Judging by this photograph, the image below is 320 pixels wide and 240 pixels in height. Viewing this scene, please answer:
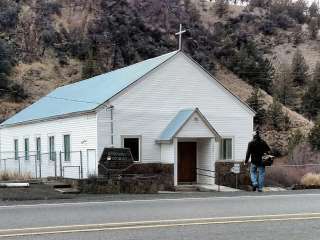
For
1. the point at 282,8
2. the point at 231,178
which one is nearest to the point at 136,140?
the point at 231,178

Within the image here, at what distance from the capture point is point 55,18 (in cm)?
6444

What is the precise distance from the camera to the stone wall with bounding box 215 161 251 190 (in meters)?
27.1

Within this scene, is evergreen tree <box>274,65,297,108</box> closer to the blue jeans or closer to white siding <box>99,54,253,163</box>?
white siding <box>99,54,253,163</box>

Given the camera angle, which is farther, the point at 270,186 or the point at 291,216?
the point at 270,186

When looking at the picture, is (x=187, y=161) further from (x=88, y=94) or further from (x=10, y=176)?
(x=10, y=176)

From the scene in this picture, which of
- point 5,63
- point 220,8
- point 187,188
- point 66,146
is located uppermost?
point 220,8

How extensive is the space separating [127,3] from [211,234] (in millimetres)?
60798

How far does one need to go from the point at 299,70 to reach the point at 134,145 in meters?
54.5

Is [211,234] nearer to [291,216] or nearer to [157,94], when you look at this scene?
[291,216]

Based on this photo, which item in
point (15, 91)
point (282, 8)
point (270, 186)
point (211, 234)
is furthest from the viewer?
point (282, 8)

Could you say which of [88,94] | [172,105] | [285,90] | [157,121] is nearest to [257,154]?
[157,121]

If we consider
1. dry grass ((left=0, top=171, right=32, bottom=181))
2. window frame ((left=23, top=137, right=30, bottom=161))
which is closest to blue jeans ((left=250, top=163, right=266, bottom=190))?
dry grass ((left=0, top=171, right=32, bottom=181))

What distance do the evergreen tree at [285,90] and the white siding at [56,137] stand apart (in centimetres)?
3792

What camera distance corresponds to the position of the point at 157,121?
28469 mm
